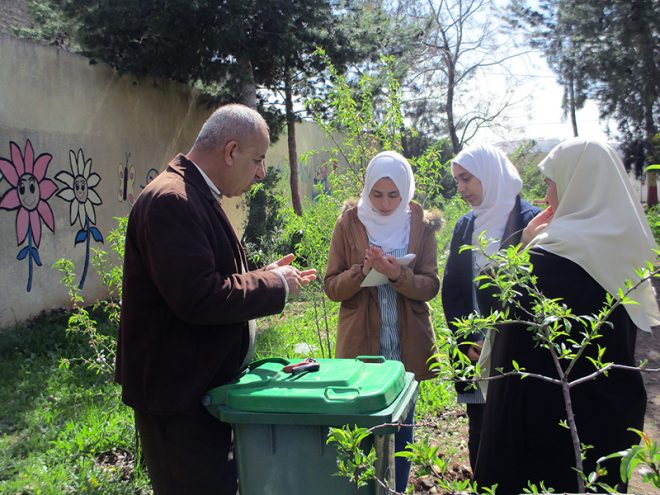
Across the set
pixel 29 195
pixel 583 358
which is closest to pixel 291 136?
pixel 29 195

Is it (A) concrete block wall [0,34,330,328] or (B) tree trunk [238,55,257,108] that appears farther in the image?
(B) tree trunk [238,55,257,108]

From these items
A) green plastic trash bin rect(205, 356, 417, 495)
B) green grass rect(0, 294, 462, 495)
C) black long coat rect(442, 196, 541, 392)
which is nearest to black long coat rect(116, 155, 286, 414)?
green plastic trash bin rect(205, 356, 417, 495)

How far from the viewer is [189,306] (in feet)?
5.60

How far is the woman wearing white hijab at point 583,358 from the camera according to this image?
1.90 meters

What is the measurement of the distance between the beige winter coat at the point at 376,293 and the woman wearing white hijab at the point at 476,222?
132mm

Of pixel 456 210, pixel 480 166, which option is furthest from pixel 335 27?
pixel 480 166

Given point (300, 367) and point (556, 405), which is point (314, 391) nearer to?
point (300, 367)

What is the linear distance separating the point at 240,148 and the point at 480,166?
4.53 ft

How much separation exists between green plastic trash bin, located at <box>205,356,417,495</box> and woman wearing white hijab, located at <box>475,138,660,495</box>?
0.42m

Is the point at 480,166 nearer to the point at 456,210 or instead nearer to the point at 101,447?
the point at 101,447

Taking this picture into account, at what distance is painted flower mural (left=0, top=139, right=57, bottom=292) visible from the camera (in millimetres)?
6116

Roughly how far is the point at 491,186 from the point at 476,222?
19 centimetres

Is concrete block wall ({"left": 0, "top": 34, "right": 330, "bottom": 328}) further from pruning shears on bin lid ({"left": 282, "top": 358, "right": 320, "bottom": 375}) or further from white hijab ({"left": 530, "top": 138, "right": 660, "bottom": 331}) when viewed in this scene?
white hijab ({"left": 530, "top": 138, "right": 660, "bottom": 331})

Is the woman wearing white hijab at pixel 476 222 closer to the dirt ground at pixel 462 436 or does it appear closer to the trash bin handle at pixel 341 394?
the dirt ground at pixel 462 436
